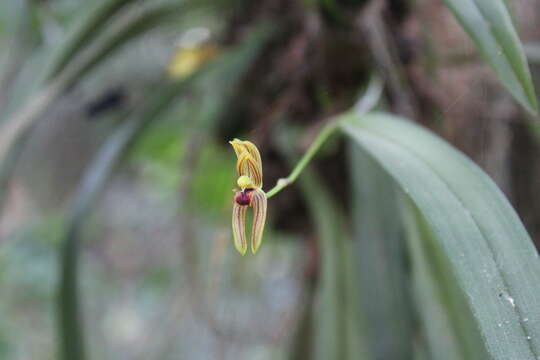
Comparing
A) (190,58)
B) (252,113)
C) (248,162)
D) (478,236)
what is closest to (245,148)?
(248,162)

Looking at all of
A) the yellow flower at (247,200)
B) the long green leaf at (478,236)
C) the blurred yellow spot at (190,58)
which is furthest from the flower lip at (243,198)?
the blurred yellow spot at (190,58)

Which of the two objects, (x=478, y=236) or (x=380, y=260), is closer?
(x=478, y=236)

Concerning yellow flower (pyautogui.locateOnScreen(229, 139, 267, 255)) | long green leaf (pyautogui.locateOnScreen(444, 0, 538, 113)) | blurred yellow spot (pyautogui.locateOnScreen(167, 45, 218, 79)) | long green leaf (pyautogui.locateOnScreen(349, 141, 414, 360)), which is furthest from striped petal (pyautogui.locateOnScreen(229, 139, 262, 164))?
blurred yellow spot (pyautogui.locateOnScreen(167, 45, 218, 79))

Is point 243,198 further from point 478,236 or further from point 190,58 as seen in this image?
point 190,58

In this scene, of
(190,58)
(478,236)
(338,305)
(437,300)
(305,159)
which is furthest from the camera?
(190,58)

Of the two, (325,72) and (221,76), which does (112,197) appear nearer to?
(221,76)

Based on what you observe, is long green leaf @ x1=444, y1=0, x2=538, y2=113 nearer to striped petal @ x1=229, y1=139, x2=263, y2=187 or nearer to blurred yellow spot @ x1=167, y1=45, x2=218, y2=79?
striped petal @ x1=229, y1=139, x2=263, y2=187

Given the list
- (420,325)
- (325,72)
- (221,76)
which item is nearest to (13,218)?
(221,76)

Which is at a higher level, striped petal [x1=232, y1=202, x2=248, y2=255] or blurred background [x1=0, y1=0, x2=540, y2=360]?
blurred background [x1=0, y1=0, x2=540, y2=360]
